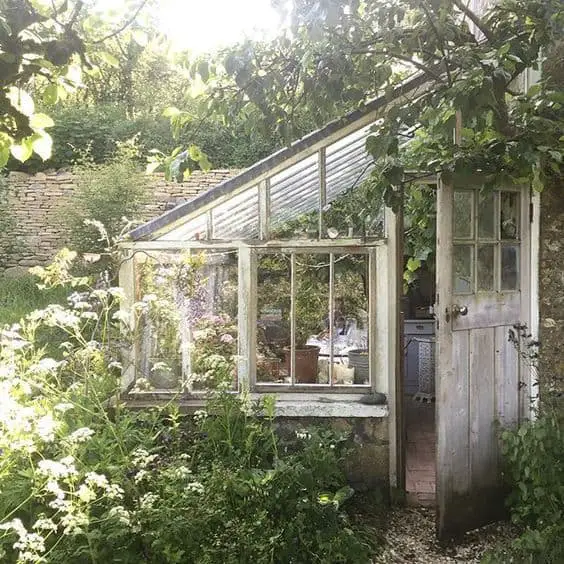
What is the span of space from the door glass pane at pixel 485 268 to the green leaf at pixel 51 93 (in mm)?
2916

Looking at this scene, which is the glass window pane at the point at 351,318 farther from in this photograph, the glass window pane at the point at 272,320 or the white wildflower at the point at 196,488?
the white wildflower at the point at 196,488

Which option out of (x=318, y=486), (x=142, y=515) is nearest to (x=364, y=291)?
(x=318, y=486)

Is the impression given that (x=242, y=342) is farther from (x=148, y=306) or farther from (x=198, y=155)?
(x=198, y=155)

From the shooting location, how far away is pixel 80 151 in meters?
10.8

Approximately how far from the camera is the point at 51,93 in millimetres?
1812

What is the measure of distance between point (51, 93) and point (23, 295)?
24.4 feet

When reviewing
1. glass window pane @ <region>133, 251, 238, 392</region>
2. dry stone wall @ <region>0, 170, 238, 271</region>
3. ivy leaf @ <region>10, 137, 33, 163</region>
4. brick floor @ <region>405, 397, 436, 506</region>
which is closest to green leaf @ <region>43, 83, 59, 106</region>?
ivy leaf @ <region>10, 137, 33, 163</region>

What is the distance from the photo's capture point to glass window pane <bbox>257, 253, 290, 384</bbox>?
4.60m

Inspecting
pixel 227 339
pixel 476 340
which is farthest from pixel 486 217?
pixel 227 339

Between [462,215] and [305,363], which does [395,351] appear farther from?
[462,215]

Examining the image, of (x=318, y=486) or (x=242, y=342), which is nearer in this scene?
(x=318, y=486)

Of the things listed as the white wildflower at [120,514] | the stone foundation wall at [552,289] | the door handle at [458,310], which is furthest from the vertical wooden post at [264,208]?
the white wildflower at [120,514]

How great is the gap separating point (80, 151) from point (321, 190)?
7.64 meters

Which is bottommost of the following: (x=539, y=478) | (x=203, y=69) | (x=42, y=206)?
(x=539, y=478)
